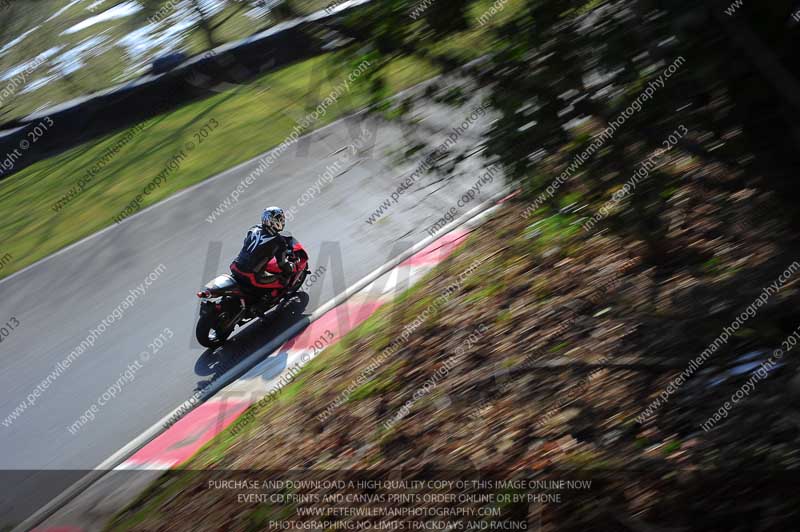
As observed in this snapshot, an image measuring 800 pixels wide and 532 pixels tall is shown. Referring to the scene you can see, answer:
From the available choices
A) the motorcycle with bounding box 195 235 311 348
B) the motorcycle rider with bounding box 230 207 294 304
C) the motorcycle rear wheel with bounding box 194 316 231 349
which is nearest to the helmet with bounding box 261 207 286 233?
the motorcycle rider with bounding box 230 207 294 304

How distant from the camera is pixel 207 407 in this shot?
306 inches

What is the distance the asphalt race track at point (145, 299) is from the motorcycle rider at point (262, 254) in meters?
0.60

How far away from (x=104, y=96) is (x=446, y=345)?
629 inches

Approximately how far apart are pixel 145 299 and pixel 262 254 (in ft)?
9.36

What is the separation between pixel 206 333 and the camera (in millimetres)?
8781

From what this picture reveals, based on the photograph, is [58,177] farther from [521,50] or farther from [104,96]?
[521,50]

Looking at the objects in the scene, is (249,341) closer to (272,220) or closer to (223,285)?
(223,285)

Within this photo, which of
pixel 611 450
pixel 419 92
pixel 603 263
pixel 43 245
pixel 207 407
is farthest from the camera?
pixel 43 245

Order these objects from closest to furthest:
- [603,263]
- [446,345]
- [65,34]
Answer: [603,263] → [446,345] → [65,34]

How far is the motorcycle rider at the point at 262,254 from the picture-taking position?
29.8ft

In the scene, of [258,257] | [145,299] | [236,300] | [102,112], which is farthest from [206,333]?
[102,112]

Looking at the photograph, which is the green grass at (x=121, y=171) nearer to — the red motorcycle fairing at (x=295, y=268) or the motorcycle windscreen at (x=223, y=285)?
the red motorcycle fairing at (x=295, y=268)

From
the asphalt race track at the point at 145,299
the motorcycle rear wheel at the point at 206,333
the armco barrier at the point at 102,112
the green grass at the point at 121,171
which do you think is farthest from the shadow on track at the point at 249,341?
the armco barrier at the point at 102,112

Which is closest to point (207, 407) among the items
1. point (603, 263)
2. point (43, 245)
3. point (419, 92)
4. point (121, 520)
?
point (121, 520)
